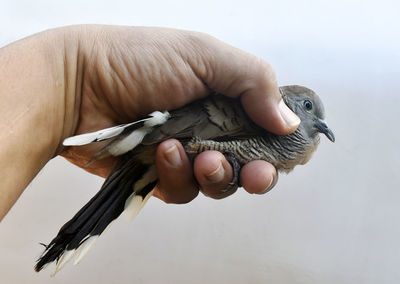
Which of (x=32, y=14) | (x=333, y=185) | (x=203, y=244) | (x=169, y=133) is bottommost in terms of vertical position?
(x=203, y=244)

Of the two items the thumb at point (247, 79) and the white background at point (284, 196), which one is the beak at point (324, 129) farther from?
the white background at point (284, 196)

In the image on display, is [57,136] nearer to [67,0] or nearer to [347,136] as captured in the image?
[67,0]

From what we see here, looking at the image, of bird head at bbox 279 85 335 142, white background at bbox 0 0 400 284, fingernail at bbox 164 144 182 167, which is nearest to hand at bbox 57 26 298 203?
fingernail at bbox 164 144 182 167

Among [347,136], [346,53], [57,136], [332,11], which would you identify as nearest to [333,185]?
[347,136]

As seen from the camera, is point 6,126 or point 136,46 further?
point 136,46

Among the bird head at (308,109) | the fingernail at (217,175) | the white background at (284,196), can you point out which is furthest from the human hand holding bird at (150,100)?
the white background at (284,196)

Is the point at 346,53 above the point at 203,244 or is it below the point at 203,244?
above

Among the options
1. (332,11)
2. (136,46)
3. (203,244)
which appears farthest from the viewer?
(203,244)
